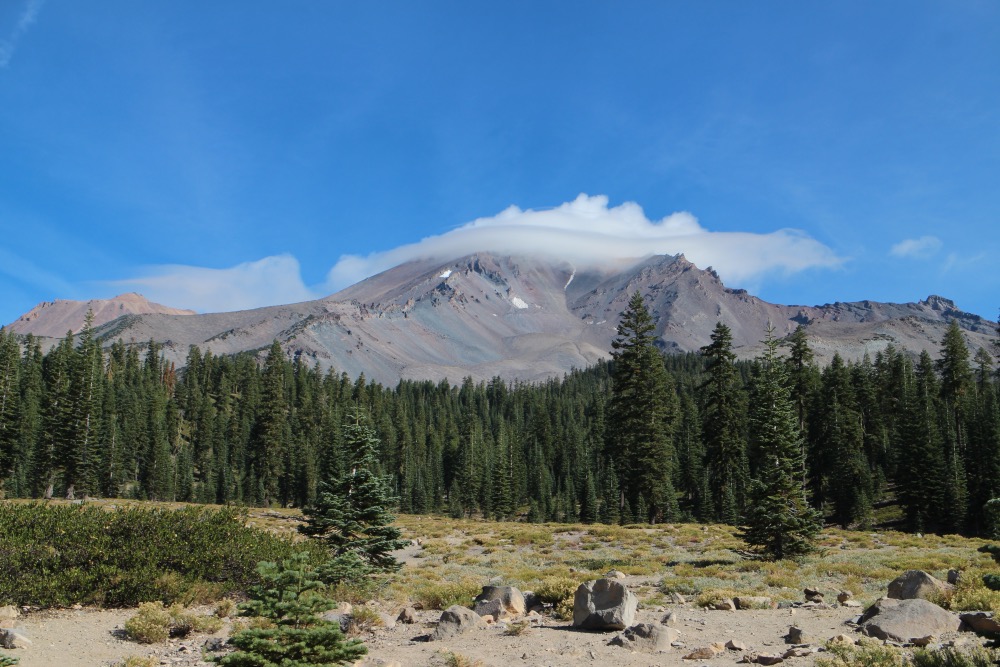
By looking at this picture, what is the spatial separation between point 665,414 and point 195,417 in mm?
103033

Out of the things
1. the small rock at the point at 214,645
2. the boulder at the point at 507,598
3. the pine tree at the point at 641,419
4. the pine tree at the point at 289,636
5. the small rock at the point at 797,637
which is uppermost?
the pine tree at the point at 641,419

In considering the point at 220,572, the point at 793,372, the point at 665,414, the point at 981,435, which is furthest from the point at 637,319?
the point at 981,435

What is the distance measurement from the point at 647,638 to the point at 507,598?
4.31 metres

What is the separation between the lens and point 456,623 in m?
13.2

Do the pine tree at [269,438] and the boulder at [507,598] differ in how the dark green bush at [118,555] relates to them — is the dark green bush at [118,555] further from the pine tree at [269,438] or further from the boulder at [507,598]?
the pine tree at [269,438]

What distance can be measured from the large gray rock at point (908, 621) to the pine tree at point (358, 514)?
42.3ft

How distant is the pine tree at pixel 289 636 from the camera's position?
8344 mm

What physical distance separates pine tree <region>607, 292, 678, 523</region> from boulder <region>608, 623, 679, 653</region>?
29.2 metres

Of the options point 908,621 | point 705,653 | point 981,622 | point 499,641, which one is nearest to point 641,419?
point 908,621

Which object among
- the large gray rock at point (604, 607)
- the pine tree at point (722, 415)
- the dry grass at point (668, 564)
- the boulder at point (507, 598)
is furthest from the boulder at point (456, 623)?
the pine tree at point (722, 415)

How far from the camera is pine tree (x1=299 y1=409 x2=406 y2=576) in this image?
63.7 feet

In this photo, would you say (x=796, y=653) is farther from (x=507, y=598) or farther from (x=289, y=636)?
(x=289, y=636)

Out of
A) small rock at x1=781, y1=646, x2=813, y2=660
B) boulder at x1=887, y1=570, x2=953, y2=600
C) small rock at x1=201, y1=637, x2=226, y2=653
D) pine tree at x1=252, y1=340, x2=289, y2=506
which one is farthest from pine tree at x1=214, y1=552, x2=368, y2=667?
pine tree at x1=252, y1=340, x2=289, y2=506

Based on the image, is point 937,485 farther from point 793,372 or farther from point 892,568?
point 892,568
